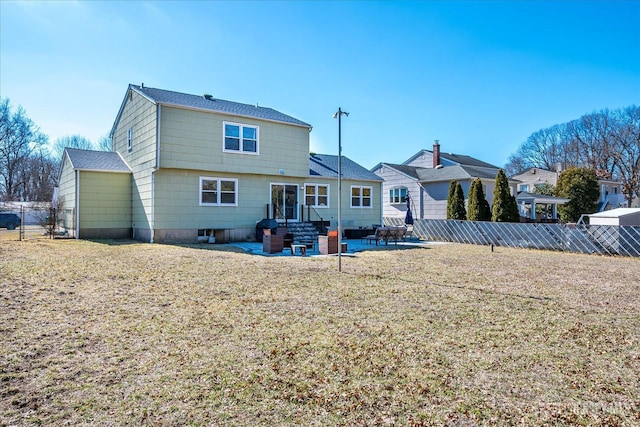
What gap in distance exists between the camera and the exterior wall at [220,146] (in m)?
15.9

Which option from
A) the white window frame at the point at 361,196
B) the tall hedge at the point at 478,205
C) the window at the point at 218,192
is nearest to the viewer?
the window at the point at 218,192

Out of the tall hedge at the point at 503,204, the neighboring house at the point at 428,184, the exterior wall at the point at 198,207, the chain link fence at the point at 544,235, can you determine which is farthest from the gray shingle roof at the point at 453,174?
the exterior wall at the point at 198,207

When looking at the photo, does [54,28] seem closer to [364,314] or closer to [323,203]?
[364,314]

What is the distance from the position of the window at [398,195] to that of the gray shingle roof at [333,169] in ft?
22.0

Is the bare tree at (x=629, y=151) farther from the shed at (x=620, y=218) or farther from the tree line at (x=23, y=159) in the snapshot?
the tree line at (x=23, y=159)

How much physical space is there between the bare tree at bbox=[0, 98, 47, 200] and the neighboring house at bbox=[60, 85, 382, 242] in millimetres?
26686

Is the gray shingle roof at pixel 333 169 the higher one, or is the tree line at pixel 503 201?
the gray shingle roof at pixel 333 169

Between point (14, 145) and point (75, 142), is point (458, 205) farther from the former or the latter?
point (75, 142)

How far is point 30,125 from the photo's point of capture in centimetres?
4084

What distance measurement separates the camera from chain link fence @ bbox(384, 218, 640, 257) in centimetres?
1390

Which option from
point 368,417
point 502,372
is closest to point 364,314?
point 502,372

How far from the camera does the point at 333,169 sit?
22.5 metres

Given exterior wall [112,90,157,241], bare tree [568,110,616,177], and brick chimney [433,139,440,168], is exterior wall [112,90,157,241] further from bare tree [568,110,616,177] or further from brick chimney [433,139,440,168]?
Answer: bare tree [568,110,616,177]

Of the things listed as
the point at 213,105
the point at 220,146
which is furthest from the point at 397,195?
the point at 213,105
